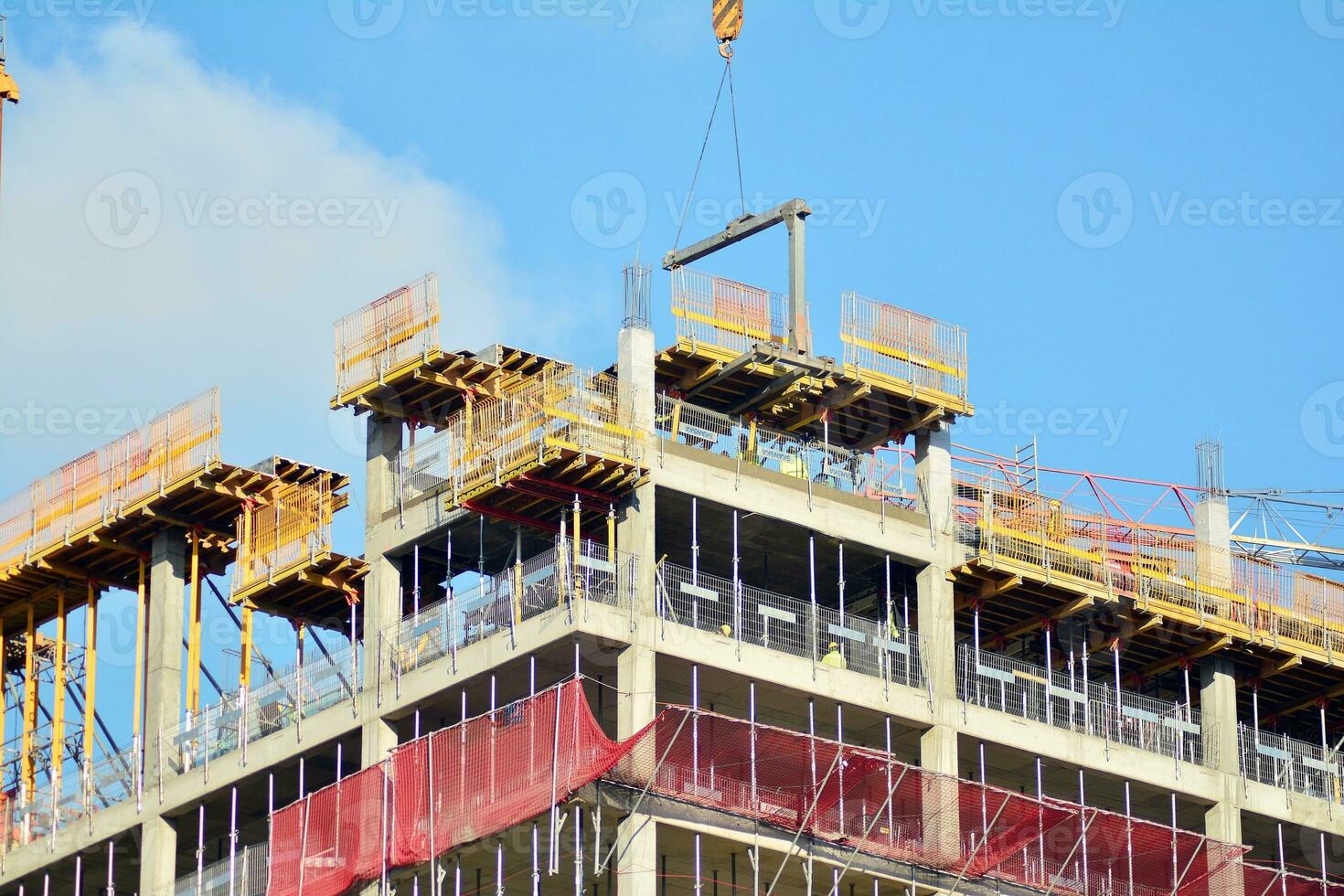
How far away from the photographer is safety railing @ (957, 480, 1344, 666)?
313ft

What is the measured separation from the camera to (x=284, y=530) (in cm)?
9544

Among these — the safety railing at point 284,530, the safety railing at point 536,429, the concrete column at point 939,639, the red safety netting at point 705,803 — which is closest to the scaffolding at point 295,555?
the safety railing at point 284,530

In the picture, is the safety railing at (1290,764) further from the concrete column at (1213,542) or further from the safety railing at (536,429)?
the safety railing at (536,429)

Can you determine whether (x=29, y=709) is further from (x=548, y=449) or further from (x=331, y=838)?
(x=548, y=449)

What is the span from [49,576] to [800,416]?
25281 mm

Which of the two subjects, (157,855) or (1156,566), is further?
(1156,566)

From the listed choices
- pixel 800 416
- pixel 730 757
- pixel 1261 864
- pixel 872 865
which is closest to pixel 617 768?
pixel 730 757

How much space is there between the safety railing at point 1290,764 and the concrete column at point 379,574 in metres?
27.4

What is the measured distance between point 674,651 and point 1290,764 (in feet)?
81.2

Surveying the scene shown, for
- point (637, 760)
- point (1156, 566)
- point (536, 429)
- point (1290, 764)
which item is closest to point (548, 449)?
point (536, 429)

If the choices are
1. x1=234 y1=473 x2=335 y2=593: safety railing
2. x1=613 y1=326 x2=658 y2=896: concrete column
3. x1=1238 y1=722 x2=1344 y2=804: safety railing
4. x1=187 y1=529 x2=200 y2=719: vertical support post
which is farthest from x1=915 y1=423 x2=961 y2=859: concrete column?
Result: x1=187 y1=529 x2=200 y2=719: vertical support post

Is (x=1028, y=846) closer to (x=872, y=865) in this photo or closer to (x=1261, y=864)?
(x=872, y=865)

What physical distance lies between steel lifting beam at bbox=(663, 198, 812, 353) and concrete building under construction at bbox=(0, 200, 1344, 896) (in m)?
0.13

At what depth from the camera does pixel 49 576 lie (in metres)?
102
